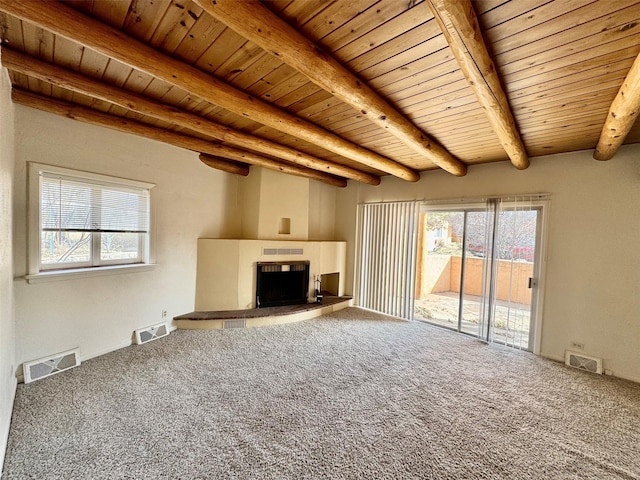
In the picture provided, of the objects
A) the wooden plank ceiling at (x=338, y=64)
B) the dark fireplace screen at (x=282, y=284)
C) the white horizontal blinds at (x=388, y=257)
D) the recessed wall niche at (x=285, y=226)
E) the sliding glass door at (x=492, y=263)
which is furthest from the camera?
the recessed wall niche at (x=285, y=226)

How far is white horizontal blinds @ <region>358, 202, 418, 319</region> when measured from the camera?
461cm

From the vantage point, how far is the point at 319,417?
210 cm

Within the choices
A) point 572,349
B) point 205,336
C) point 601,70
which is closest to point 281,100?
point 601,70

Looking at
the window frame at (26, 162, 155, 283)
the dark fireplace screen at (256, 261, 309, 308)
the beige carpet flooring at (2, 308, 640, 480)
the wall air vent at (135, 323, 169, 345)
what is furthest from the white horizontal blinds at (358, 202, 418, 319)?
the window frame at (26, 162, 155, 283)

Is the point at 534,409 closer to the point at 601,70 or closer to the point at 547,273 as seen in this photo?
the point at 547,273

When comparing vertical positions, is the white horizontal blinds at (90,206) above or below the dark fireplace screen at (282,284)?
above

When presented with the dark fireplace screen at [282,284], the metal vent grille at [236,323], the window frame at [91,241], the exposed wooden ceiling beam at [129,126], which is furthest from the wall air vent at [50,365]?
the exposed wooden ceiling beam at [129,126]

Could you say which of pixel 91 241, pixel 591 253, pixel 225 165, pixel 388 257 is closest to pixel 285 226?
pixel 225 165

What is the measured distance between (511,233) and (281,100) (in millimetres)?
3461

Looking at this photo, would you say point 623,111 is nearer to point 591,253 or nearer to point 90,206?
point 591,253

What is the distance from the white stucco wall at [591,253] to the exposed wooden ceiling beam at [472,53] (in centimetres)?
172

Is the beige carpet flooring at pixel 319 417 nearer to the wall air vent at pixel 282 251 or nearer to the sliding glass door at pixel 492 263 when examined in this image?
the sliding glass door at pixel 492 263

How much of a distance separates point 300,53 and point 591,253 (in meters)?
3.90

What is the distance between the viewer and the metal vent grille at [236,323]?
3903 millimetres
